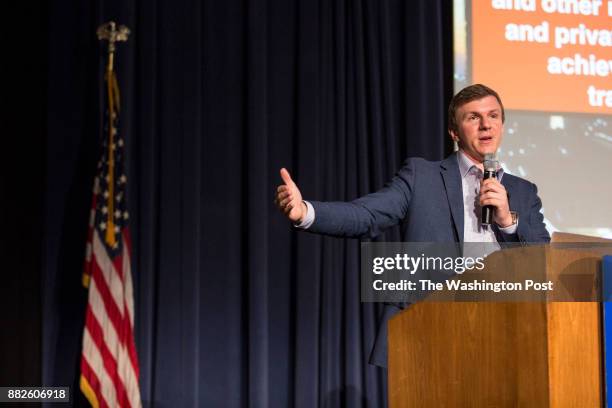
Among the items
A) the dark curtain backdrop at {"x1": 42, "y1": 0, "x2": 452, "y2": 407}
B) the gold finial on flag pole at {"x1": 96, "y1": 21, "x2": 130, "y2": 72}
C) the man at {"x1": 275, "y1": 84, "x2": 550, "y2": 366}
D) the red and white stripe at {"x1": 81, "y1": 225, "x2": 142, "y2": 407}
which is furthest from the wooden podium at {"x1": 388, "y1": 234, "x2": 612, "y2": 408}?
the gold finial on flag pole at {"x1": 96, "y1": 21, "x2": 130, "y2": 72}

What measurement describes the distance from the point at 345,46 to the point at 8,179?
6.82 ft

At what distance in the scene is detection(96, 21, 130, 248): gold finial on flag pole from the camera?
375cm

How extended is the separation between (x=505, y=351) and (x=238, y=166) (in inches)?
113

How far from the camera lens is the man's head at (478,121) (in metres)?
2.56

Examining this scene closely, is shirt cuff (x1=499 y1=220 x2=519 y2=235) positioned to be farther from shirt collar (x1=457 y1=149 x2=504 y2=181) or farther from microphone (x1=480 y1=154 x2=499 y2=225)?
shirt collar (x1=457 y1=149 x2=504 y2=181)

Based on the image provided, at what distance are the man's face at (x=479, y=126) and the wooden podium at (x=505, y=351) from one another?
85 cm

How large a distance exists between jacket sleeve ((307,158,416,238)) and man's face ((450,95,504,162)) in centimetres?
21

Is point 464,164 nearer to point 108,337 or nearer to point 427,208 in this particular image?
point 427,208

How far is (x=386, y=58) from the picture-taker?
4484 mm

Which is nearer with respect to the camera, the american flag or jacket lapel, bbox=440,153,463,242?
jacket lapel, bbox=440,153,463,242

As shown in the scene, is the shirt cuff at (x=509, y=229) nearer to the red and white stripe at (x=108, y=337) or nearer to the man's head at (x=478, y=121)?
the man's head at (x=478, y=121)

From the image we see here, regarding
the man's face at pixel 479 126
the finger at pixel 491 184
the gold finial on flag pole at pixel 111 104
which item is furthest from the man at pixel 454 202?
the gold finial on flag pole at pixel 111 104

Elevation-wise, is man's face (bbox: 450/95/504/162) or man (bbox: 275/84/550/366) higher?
man's face (bbox: 450/95/504/162)

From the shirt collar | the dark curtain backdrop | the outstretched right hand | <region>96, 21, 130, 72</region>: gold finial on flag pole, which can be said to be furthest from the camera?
the dark curtain backdrop
